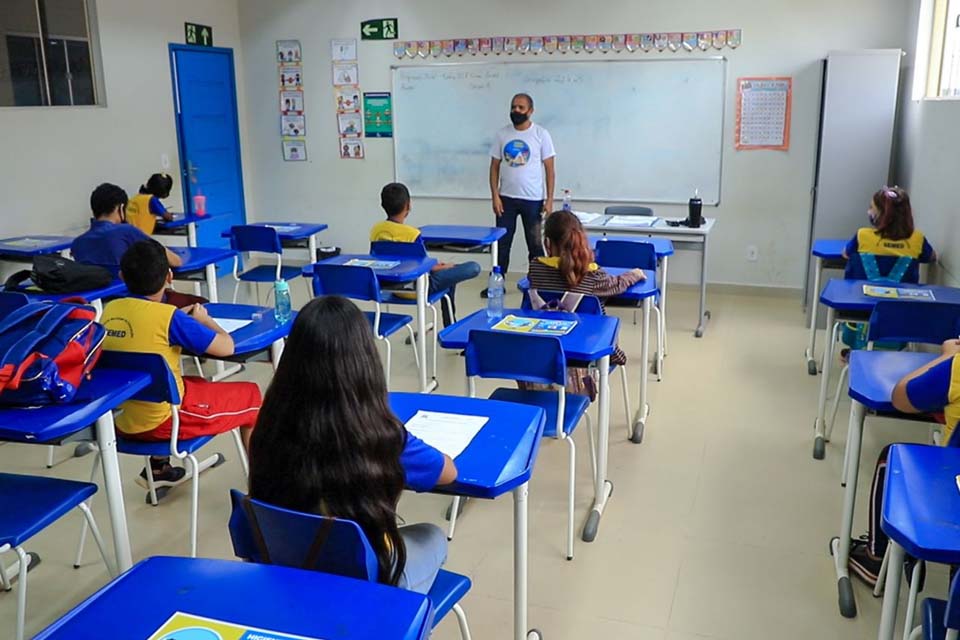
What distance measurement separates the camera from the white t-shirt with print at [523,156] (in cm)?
625

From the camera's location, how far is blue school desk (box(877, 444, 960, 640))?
62.7 inches

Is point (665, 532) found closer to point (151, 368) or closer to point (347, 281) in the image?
point (151, 368)

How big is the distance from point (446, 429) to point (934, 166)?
12.7ft

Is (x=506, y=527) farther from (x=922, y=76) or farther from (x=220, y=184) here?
(x=220, y=184)

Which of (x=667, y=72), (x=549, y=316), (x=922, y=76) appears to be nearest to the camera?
(x=549, y=316)

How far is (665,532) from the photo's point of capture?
312 cm

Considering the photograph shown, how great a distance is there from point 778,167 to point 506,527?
4581 millimetres

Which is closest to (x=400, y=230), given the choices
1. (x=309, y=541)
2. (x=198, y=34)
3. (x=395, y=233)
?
(x=395, y=233)

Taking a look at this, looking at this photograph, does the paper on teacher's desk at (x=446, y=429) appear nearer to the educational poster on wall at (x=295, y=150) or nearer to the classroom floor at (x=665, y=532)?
the classroom floor at (x=665, y=532)

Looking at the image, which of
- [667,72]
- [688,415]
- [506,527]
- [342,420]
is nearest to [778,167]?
[667,72]

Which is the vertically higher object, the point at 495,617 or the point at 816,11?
the point at 816,11

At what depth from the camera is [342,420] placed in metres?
1.57

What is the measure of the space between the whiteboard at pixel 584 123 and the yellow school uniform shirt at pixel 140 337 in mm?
4868

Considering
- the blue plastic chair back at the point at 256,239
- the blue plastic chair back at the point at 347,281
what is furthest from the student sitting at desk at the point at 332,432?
the blue plastic chair back at the point at 256,239
